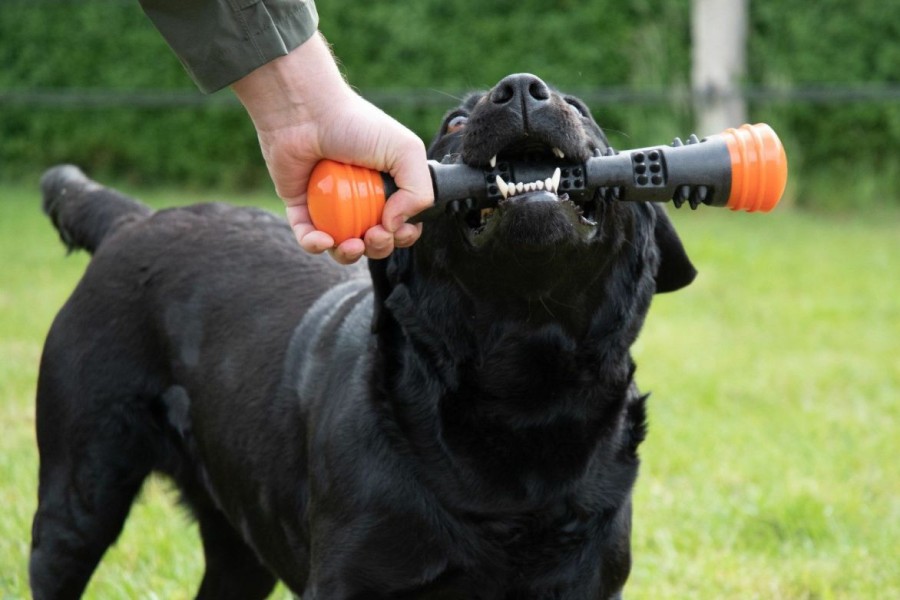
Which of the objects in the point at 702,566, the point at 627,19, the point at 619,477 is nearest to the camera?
the point at 619,477

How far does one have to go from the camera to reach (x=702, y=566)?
4.32 m

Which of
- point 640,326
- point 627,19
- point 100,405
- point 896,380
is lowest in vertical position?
point 627,19

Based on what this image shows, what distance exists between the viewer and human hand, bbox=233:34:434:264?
2.58m

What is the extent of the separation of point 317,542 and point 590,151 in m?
1.09

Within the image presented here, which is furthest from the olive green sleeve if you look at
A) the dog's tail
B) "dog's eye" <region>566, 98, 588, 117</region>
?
the dog's tail

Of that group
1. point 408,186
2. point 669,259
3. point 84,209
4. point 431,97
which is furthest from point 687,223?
point 408,186

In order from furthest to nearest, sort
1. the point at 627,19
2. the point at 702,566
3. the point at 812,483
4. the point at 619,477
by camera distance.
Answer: the point at 627,19 < the point at 812,483 < the point at 702,566 < the point at 619,477

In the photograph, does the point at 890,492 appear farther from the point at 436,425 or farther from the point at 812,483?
the point at 436,425

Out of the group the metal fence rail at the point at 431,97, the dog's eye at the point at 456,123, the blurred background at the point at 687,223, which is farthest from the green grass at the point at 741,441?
the metal fence rail at the point at 431,97

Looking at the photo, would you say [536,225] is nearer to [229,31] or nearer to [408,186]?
[408,186]

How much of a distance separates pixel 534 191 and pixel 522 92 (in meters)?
0.22

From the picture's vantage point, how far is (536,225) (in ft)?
9.25

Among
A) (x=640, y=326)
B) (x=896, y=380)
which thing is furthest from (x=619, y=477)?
(x=896, y=380)

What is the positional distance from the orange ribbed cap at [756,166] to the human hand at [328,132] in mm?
648
